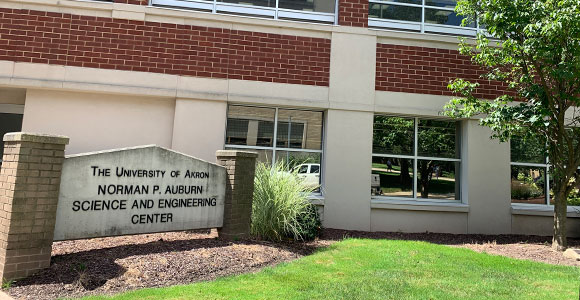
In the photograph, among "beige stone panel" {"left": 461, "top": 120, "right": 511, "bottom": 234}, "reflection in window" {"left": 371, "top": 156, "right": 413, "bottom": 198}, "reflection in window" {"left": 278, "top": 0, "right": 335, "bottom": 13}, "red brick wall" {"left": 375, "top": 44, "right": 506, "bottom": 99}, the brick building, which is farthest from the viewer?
"reflection in window" {"left": 278, "top": 0, "right": 335, "bottom": 13}

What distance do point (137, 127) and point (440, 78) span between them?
7839 mm

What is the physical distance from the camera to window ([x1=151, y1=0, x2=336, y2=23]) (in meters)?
9.83

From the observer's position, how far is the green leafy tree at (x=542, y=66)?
6820 mm

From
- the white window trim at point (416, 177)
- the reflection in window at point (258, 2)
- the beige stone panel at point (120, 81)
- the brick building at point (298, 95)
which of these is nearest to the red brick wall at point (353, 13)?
the brick building at point (298, 95)

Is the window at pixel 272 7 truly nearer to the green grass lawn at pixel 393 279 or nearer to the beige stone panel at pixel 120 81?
the beige stone panel at pixel 120 81

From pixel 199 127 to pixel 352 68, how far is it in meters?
4.16

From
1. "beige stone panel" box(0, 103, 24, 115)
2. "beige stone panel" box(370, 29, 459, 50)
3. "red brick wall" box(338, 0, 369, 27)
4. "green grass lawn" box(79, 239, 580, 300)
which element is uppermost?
"red brick wall" box(338, 0, 369, 27)

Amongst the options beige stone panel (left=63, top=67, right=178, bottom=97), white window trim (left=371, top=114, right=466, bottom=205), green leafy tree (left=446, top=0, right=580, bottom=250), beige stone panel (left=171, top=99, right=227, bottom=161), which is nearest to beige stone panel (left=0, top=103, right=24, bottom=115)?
beige stone panel (left=63, top=67, right=178, bottom=97)

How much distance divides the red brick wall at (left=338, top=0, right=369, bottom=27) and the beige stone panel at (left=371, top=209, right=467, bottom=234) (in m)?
4.90

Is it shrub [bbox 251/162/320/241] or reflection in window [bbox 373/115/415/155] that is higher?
reflection in window [bbox 373/115/415/155]

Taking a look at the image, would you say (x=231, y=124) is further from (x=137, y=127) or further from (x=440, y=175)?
(x=440, y=175)

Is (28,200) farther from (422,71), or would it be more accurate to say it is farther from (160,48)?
(422,71)

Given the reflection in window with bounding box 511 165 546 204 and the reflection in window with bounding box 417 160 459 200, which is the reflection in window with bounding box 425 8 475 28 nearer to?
the reflection in window with bounding box 417 160 459 200

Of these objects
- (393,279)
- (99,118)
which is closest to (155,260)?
(393,279)
